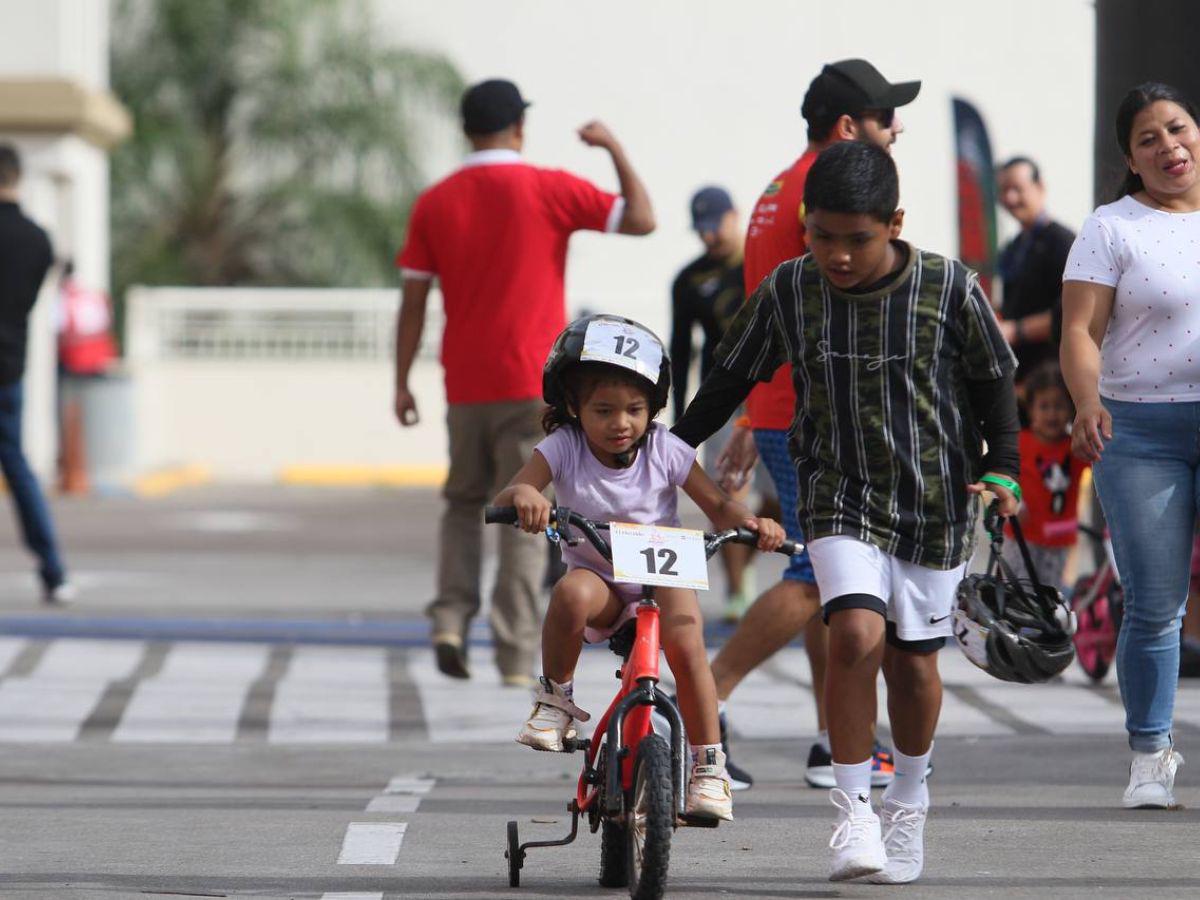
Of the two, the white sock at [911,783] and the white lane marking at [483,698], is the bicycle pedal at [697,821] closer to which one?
the white sock at [911,783]

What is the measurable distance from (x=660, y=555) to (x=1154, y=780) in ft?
6.04

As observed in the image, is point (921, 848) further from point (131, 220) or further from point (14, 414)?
point (131, 220)

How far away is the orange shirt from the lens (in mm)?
9555

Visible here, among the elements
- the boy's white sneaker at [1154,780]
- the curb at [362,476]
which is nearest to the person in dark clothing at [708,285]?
the boy's white sneaker at [1154,780]

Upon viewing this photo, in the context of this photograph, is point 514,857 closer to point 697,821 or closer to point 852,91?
point 697,821

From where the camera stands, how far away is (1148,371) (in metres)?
6.45

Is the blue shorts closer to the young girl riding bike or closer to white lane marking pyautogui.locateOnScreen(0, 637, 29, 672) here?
the young girl riding bike

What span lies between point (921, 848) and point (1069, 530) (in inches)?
162

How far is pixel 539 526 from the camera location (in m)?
5.41

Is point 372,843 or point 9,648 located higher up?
point 372,843

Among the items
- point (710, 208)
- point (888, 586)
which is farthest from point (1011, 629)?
point (710, 208)

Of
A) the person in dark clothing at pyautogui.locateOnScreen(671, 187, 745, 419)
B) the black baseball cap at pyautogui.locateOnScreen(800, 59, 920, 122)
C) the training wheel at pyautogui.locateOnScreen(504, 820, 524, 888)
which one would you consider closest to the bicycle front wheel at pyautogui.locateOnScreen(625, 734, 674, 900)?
the training wheel at pyautogui.locateOnScreen(504, 820, 524, 888)

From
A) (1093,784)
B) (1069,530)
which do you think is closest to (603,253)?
(1069,530)

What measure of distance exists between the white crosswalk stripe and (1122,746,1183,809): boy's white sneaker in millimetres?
1697
